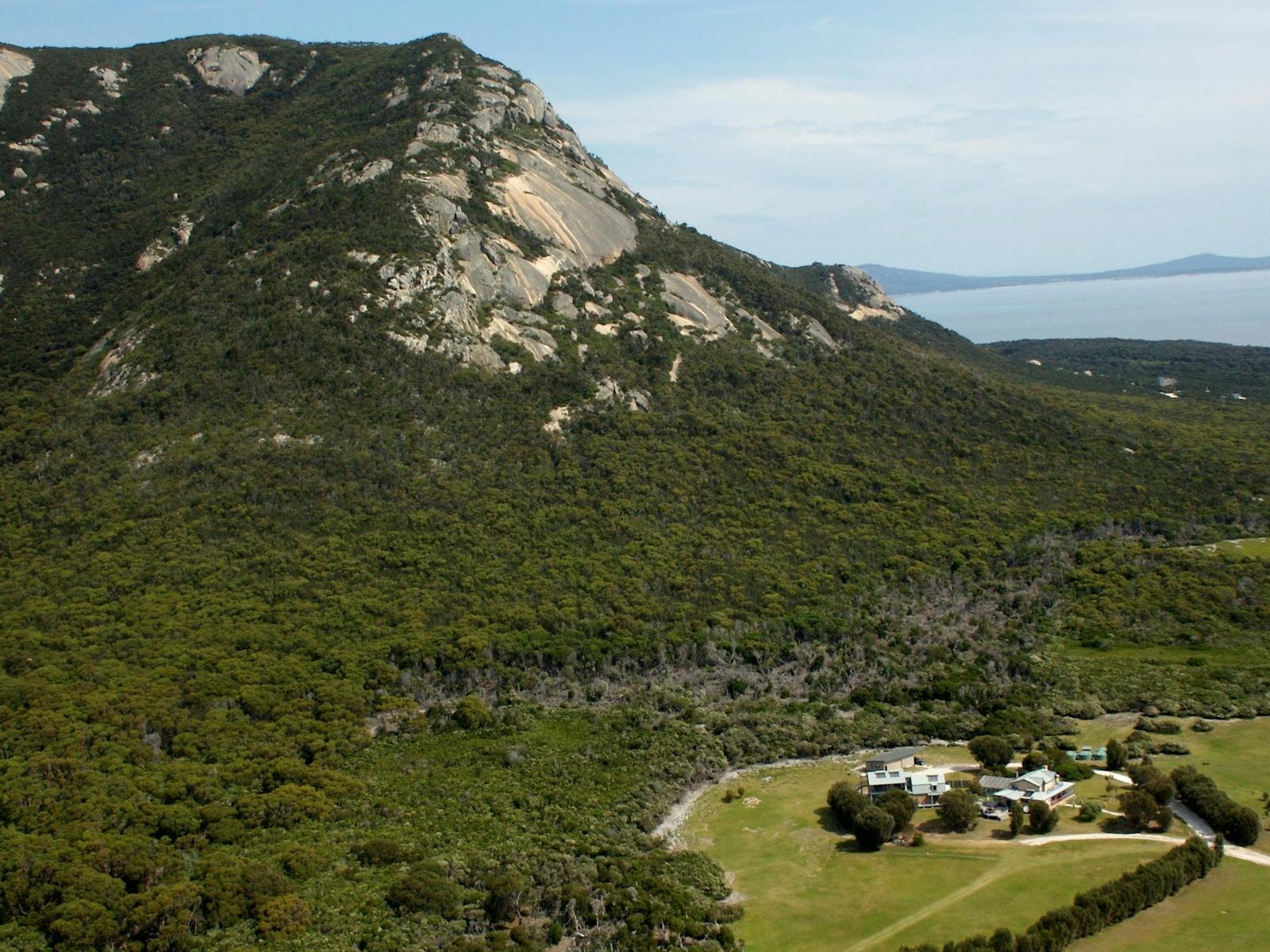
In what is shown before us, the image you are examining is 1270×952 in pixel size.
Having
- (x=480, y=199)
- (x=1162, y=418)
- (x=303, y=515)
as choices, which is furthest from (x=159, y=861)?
(x=1162, y=418)

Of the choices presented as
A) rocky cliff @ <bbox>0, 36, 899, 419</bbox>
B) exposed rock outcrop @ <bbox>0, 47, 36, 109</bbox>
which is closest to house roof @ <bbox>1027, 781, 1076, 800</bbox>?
rocky cliff @ <bbox>0, 36, 899, 419</bbox>

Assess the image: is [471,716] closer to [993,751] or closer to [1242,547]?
[993,751]

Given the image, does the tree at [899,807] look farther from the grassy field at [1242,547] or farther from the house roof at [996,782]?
the grassy field at [1242,547]

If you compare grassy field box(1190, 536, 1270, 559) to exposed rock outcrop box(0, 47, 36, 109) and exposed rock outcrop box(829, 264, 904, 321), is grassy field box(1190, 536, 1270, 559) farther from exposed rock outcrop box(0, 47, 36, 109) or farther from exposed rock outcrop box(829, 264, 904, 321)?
exposed rock outcrop box(0, 47, 36, 109)

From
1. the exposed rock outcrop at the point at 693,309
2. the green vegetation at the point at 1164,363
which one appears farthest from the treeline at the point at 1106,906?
the green vegetation at the point at 1164,363

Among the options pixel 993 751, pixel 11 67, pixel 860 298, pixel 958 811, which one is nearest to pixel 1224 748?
pixel 993 751

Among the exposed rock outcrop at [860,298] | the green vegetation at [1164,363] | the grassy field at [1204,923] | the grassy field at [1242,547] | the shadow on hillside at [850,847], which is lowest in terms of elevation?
the shadow on hillside at [850,847]
